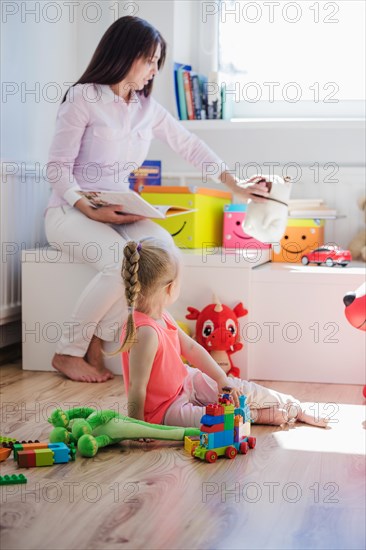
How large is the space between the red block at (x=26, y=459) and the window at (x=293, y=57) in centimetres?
222

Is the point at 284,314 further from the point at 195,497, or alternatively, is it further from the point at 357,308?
the point at 195,497

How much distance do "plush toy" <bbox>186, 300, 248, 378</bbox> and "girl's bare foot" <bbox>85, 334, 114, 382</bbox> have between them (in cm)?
32

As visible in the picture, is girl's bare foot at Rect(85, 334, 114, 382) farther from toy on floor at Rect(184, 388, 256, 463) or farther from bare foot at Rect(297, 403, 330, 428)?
toy on floor at Rect(184, 388, 256, 463)

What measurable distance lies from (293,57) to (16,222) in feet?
4.68

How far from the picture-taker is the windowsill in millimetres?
3363

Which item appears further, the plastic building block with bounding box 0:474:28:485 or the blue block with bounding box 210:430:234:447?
the blue block with bounding box 210:430:234:447

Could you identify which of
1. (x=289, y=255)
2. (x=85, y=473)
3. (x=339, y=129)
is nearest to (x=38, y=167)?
(x=289, y=255)

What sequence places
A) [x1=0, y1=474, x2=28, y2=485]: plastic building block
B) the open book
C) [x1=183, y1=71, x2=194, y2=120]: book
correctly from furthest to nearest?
[x1=183, y1=71, x2=194, y2=120]: book, the open book, [x1=0, y1=474, x2=28, y2=485]: plastic building block

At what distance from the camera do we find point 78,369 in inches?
103

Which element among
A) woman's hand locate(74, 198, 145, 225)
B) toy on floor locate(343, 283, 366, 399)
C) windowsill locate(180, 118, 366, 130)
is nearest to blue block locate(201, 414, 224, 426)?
toy on floor locate(343, 283, 366, 399)

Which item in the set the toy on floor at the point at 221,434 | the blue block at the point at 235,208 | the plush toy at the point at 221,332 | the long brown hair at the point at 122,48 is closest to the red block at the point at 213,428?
the toy on floor at the point at 221,434

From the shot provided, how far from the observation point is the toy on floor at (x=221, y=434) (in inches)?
70.9

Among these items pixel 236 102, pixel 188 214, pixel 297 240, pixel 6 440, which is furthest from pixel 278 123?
pixel 6 440

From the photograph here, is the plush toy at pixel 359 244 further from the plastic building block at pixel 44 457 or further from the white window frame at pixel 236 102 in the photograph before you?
the plastic building block at pixel 44 457
